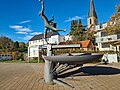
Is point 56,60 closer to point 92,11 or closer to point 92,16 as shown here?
point 92,16

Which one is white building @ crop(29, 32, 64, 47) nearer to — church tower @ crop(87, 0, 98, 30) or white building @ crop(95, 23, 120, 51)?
white building @ crop(95, 23, 120, 51)

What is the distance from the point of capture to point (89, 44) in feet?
143

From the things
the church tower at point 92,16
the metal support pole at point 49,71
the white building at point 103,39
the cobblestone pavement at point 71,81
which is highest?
the church tower at point 92,16

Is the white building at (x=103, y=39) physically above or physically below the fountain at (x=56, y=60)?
above

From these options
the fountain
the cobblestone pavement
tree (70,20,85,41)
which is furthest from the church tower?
the fountain

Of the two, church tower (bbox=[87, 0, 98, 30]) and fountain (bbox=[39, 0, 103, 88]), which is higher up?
church tower (bbox=[87, 0, 98, 30])

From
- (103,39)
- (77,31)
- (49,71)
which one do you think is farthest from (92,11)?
(49,71)

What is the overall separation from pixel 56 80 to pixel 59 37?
195ft

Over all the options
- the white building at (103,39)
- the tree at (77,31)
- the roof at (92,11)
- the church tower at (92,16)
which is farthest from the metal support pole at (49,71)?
the roof at (92,11)

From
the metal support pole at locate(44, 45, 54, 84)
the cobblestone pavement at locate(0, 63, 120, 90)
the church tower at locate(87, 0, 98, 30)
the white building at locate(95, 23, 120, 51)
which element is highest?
the church tower at locate(87, 0, 98, 30)

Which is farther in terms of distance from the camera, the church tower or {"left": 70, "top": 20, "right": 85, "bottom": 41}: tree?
the church tower

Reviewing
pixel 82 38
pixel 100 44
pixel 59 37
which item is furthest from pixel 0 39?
pixel 100 44

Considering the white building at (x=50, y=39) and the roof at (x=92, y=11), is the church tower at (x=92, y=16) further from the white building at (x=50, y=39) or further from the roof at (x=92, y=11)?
the white building at (x=50, y=39)

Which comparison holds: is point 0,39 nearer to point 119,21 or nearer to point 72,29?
point 72,29
